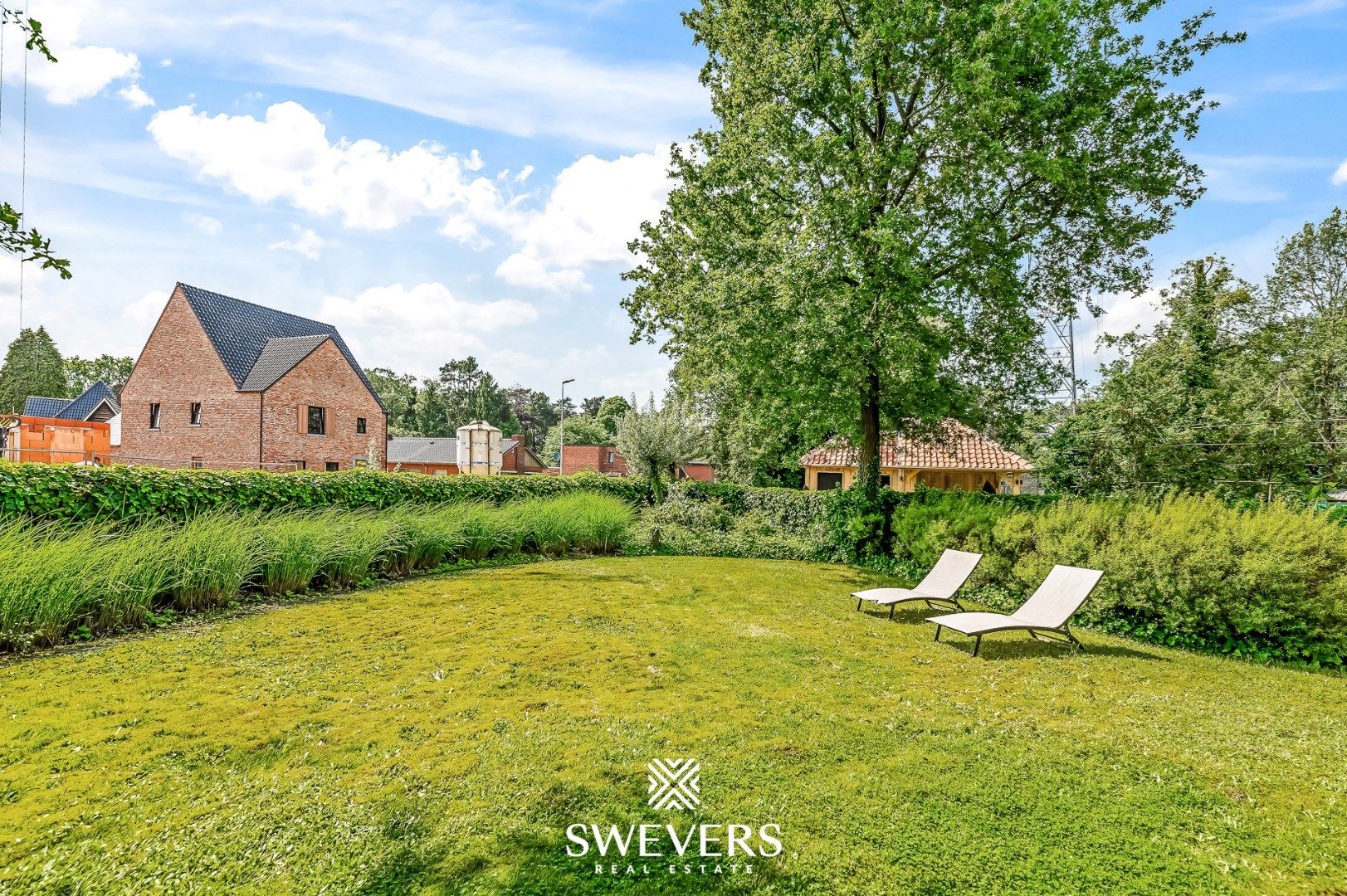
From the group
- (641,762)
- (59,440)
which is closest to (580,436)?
(59,440)

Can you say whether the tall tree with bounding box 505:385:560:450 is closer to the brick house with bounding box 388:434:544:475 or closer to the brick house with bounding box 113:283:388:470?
the brick house with bounding box 388:434:544:475

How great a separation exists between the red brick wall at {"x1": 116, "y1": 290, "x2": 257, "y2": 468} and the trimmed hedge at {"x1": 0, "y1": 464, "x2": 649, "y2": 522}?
61.6ft

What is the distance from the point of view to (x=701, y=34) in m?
16.1

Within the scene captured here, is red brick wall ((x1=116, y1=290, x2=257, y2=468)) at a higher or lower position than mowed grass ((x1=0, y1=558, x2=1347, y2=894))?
higher

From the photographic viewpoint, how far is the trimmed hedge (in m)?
7.24

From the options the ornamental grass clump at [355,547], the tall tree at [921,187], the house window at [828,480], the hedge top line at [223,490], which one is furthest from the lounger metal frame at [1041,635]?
the house window at [828,480]

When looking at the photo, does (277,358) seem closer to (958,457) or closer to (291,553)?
(291,553)

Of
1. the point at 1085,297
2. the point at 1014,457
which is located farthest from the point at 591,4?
the point at 1014,457

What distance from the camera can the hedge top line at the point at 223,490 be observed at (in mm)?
7285

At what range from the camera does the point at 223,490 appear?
367 inches

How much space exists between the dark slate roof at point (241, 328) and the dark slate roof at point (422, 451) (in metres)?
13.5

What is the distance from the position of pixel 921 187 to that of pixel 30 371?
241 feet

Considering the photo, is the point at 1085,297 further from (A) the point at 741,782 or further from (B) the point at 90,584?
(B) the point at 90,584

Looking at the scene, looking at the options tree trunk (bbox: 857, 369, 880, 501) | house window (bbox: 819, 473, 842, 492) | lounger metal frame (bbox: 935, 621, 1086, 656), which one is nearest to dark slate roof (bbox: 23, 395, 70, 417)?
house window (bbox: 819, 473, 842, 492)
